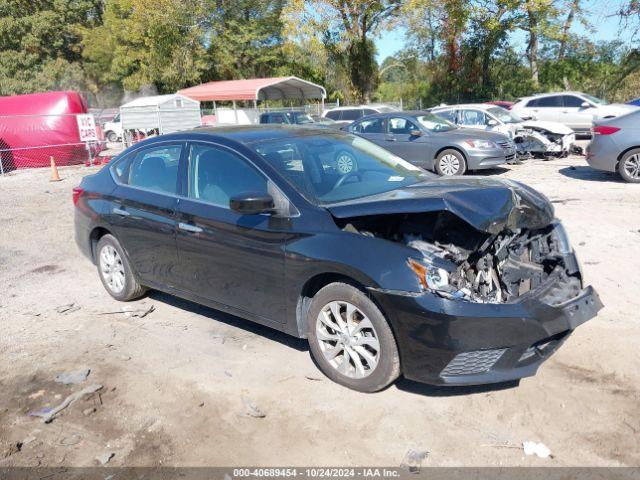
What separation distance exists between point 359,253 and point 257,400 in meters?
1.21

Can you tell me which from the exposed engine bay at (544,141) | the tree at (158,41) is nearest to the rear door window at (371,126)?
the exposed engine bay at (544,141)

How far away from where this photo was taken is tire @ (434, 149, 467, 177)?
1238cm

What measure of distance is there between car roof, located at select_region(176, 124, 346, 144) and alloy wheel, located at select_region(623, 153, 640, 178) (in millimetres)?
7669

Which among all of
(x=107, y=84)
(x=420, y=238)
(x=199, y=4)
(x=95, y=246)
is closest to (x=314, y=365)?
(x=420, y=238)

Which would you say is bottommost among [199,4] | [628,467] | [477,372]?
[628,467]

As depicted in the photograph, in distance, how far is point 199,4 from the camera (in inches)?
1506

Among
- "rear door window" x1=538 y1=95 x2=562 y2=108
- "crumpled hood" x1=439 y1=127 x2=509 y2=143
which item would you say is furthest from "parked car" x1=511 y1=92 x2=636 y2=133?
"crumpled hood" x1=439 y1=127 x2=509 y2=143

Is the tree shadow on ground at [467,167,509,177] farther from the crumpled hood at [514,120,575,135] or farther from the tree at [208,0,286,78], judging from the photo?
the tree at [208,0,286,78]

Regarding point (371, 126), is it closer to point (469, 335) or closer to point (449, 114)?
point (449, 114)

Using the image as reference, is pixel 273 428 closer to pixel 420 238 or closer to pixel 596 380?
pixel 420 238

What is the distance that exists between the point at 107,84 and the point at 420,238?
54350 mm

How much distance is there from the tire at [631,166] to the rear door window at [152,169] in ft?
29.2

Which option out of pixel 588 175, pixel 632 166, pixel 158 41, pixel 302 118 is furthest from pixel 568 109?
pixel 158 41

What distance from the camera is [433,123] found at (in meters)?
13.2
